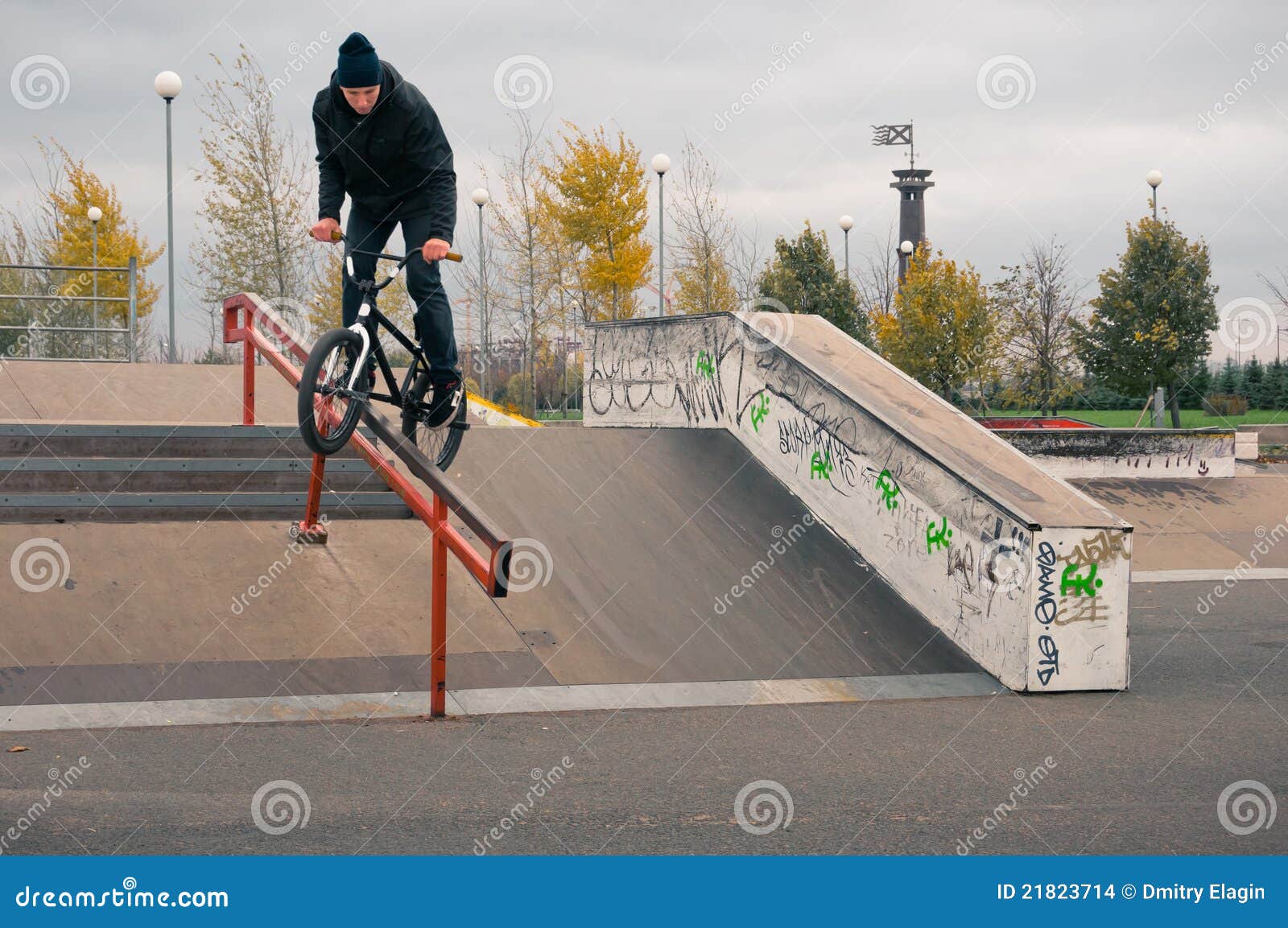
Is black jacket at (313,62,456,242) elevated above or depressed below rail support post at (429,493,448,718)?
above

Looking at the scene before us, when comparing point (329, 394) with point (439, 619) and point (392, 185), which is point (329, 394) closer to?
point (392, 185)

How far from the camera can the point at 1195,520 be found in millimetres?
16797

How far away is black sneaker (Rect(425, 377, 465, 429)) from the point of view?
24.1ft

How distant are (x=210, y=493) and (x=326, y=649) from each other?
2079mm

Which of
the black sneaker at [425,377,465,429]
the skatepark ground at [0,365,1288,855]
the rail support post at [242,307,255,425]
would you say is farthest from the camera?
the rail support post at [242,307,255,425]

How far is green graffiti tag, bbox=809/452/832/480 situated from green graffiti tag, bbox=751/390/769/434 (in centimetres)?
95

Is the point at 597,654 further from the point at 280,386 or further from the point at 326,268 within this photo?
the point at 326,268

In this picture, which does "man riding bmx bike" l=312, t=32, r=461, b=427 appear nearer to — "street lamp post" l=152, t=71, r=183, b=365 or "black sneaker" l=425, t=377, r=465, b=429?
"black sneaker" l=425, t=377, r=465, b=429

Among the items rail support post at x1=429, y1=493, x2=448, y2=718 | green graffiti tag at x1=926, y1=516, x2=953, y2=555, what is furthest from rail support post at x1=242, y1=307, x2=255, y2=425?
green graffiti tag at x1=926, y1=516, x2=953, y2=555

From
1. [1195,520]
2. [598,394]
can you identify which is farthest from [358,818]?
[1195,520]

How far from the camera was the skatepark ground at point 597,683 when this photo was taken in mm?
4926

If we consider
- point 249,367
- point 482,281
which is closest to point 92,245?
point 482,281

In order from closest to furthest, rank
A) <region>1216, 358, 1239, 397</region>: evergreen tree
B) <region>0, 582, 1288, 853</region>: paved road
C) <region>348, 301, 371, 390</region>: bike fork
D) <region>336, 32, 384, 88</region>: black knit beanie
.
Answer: <region>0, 582, 1288, 853</region>: paved road < <region>336, 32, 384, 88</region>: black knit beanie < <region>348, 301, 371, 390</region>: bike fork < <region>1216, 358, 1239, 397</region>: evergreen tree

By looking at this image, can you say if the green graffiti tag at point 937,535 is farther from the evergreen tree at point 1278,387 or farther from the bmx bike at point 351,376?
the evergreen tree at point 1278,387
